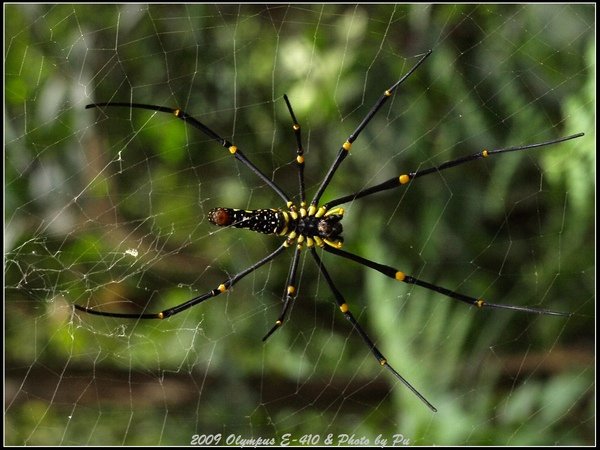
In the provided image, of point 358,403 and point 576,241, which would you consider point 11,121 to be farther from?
point 576,241

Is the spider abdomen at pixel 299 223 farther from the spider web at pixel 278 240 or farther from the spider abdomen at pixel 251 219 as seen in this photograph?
the spider web at pixel 278 240

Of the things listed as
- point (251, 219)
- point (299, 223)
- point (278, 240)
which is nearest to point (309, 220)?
point (299, 223)

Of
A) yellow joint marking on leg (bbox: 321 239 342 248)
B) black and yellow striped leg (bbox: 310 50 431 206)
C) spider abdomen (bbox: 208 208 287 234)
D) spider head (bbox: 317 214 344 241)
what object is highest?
black and yellow striped leg (bbox: 310 50 431 206)

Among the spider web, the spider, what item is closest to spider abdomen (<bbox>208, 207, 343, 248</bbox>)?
the spider

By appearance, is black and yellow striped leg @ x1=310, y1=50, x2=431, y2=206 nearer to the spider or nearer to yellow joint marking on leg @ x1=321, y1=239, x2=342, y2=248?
the spider

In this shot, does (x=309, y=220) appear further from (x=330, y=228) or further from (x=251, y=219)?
(x=251, y=219)

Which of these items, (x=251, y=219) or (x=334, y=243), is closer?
(x=251, y=219)

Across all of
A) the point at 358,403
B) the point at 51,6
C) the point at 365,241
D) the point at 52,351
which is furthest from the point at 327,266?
the point at 51,6

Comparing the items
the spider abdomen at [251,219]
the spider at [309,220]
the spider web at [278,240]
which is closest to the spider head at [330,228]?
the spider at [309,220]
